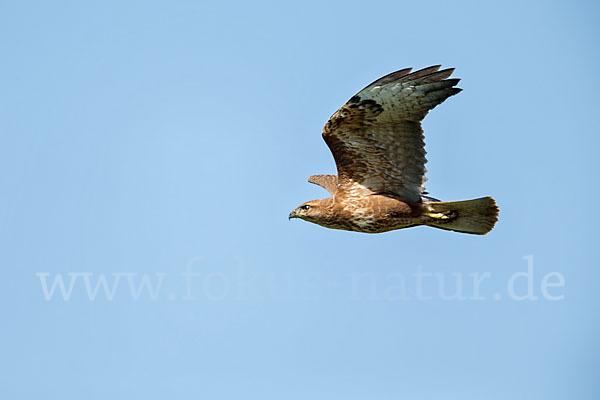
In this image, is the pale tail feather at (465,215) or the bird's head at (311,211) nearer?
the pale tail feather at (465,215)

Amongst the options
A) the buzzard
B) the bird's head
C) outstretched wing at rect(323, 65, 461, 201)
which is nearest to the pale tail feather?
the buzzard

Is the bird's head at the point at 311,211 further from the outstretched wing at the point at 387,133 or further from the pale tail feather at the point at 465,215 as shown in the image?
the pale tail feather at the point at 465,215

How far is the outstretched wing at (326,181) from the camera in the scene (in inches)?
552

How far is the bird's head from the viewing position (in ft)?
39.7

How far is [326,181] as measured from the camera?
563 inches

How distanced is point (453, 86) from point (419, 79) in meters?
0.40

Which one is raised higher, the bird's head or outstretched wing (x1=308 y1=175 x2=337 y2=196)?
outstretched wing (x1=308 y1=175 x2=337 y2=196)

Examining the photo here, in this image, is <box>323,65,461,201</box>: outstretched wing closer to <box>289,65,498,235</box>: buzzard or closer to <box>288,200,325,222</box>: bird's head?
<box>289,65,498,235</box>: buzzard

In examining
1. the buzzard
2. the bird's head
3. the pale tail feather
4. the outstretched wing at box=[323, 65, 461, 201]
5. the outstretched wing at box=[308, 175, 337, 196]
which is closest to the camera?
the outstretched wing at box=[323, 65, 461, 201]

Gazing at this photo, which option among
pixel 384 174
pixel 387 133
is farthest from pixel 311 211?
pixel 387 133

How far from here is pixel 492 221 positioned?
11742mm

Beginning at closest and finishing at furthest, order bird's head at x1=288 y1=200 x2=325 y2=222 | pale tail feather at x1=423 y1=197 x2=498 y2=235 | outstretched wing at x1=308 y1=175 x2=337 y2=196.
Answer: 1. pale tail feather at x1=423 y1=197 x2=498 y2=235
2. bird's head at x1=288 y1=200 x2=325 y2=222
3. outstretched wing at x1=308 y1=175 x2=337 y2=196

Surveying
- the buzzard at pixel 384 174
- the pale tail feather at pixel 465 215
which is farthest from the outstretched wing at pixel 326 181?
the pale tail feather at pixel 465 215

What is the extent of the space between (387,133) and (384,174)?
66 centimetres
